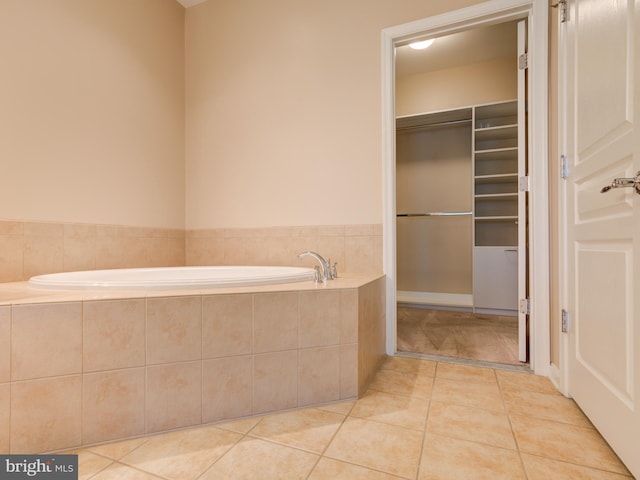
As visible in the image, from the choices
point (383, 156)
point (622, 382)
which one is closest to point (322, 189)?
point (383, 156)

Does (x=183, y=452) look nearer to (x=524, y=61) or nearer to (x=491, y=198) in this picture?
(x=524, y=61)

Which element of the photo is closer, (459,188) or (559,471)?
(559,471)

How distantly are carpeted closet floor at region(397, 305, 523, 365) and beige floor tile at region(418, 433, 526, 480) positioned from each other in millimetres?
956

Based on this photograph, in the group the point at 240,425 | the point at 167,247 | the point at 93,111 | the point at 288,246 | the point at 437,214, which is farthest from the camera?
the point at 437,214

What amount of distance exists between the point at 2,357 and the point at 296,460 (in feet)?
3.34

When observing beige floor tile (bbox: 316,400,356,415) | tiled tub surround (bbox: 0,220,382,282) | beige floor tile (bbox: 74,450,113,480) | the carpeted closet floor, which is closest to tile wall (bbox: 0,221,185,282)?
tiled tub surround (bbox: 0,220,382,282)

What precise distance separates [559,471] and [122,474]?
53.8 inches

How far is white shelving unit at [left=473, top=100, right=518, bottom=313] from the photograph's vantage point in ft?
9.84

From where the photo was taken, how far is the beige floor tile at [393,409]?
129 cm

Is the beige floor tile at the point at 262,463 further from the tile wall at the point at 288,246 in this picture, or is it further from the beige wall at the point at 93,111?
the beige wall at the point at 93,111

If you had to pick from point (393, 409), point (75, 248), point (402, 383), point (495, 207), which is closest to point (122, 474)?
point (393, 409)

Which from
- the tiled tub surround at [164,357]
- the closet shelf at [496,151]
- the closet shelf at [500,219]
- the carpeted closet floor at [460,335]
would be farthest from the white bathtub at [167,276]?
the closet shelf at [496,151]

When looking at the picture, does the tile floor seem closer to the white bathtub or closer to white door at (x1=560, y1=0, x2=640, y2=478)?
white door at (x1=560, y1=0, x2=640, y2=478)

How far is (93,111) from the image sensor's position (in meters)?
2.08
